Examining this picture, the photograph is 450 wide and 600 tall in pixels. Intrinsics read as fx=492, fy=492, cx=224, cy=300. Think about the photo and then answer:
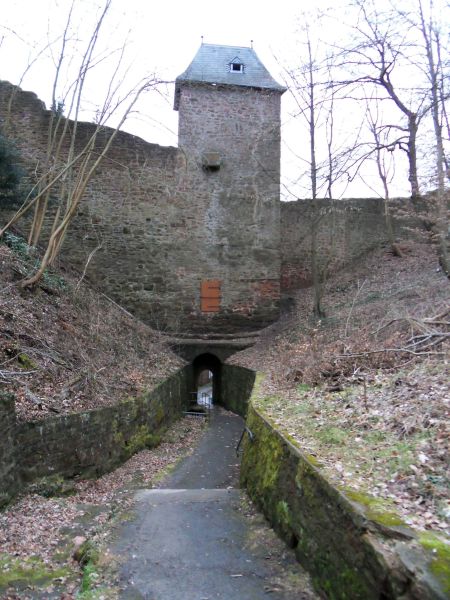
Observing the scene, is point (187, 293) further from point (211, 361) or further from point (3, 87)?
point (3, 87)

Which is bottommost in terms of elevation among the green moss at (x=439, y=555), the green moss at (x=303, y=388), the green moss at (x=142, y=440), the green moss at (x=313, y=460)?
the green moss at (x=142, y=440)

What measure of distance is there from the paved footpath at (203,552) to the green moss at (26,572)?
559mm

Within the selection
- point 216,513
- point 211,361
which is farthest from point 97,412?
point 211,361

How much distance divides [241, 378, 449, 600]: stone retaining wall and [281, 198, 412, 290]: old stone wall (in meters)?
14.5

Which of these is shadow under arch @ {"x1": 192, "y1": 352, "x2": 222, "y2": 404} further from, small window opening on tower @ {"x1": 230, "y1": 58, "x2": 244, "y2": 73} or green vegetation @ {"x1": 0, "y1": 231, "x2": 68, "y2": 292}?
small window opening on tower @ {"x1": 230, "y1": 58, "x2": 244, "y2": 73}

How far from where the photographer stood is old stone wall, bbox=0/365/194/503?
5387mm

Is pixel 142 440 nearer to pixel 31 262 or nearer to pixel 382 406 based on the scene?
pixel 31 262

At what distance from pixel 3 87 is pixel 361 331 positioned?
1286 centimetres

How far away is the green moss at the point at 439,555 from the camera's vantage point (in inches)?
95.7

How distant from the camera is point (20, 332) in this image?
25.3 feet

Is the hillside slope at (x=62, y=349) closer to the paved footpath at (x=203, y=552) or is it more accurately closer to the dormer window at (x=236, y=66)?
the paved footpath at (x=203, y=552)

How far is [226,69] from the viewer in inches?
699

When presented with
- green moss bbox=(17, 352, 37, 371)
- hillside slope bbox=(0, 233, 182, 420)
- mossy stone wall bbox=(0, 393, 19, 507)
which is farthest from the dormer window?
mossy stone wall bbox=(0, 393, 19, 507)

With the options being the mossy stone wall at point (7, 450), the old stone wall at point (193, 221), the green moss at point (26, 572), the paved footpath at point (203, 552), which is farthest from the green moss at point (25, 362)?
the old stone wall at point (193, 221)
